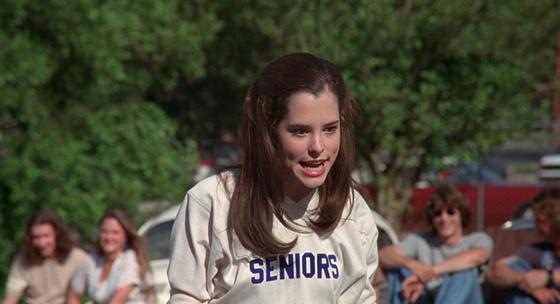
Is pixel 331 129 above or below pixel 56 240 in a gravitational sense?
above

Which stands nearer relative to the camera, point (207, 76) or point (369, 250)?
point (369, 250)

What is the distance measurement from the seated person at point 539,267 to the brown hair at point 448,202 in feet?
1.12

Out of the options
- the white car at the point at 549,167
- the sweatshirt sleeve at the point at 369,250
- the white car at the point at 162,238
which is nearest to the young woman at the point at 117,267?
the white car at the point at 162,238

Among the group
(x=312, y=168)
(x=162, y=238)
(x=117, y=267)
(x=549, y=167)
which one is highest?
(x=549, y=167)

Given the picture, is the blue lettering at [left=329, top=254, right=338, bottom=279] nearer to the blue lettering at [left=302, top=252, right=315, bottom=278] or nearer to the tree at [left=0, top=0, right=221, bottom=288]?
the blue lettering at [left=302, top=252, right=315, bottom=278]

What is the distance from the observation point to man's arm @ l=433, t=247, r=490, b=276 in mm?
6422

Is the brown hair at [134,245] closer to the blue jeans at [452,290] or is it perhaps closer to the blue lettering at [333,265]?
the blue jeans at [452,290]

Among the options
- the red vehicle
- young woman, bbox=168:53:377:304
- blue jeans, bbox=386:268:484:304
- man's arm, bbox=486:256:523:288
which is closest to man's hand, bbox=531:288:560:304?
man's arm, bbox=486:256:523:288

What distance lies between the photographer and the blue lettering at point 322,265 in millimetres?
2881

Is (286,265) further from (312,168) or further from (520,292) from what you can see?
(520,292)

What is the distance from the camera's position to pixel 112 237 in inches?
269

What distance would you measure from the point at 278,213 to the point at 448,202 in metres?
3.75

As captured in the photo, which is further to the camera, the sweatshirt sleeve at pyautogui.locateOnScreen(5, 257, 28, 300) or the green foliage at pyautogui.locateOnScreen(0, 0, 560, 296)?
the green foliage at pyautogui.locateOnScreen(0, 0, 560, 296)

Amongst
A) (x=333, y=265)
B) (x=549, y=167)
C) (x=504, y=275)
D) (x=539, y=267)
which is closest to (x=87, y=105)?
(x=504, y=275)
